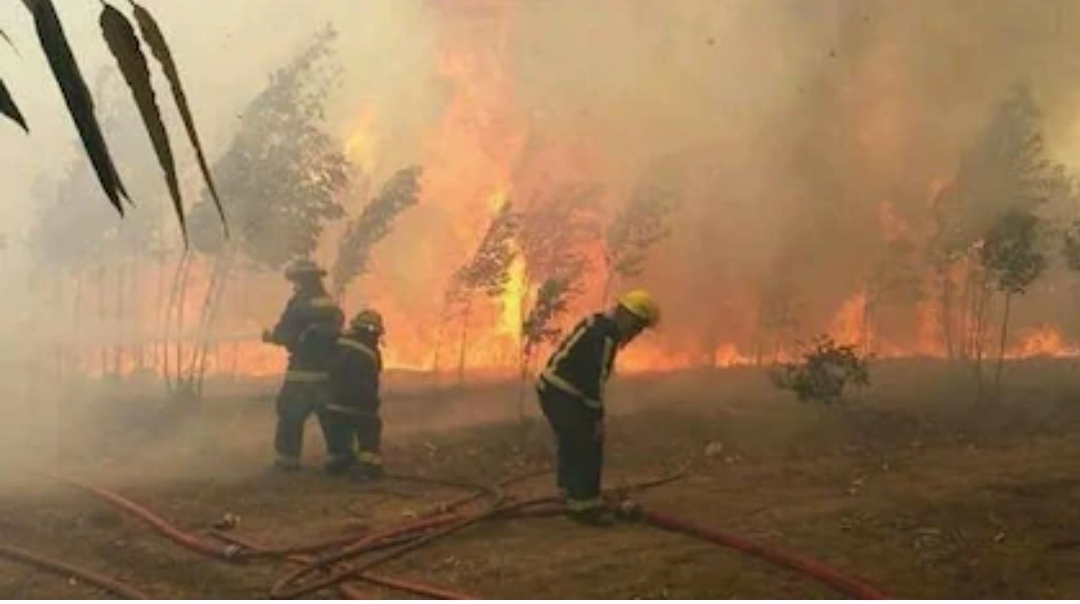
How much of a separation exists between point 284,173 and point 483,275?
154 cm

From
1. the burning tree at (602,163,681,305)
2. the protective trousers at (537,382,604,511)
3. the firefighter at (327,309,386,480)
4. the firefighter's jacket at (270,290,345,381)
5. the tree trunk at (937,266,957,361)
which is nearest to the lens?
the protective trousers at (537,382,604,511)

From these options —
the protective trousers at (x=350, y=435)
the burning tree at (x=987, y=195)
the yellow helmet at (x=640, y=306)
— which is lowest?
the protective trousers at (x=350, y=435)

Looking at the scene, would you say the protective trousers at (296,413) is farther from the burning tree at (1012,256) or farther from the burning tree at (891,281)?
the burning tree at (1012,256)

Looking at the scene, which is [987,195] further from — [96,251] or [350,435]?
[96,251]

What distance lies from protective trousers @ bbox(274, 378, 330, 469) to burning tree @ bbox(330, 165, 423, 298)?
2.92 ft

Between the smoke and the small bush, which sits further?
the smoke

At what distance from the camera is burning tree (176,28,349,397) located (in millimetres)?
7703

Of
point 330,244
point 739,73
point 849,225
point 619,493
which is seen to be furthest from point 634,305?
point 739,73

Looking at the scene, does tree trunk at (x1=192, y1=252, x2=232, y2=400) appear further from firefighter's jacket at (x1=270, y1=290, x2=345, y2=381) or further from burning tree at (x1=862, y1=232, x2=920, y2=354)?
burning tree at (x1=862, y1=232, x2=920, y2=354)

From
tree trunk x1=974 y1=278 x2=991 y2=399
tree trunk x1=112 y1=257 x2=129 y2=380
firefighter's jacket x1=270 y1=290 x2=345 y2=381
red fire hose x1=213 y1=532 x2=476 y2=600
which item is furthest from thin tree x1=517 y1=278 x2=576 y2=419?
tree trunk x1=974 y1=278 x2=991 y2=399

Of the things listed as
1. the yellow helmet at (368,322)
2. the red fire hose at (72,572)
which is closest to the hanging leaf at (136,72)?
the red fire hose at (72,572)

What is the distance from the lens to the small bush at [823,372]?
7.76 meters

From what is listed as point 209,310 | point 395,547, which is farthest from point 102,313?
point 395,547

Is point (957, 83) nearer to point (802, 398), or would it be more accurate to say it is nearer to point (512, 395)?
point (802, 398)
